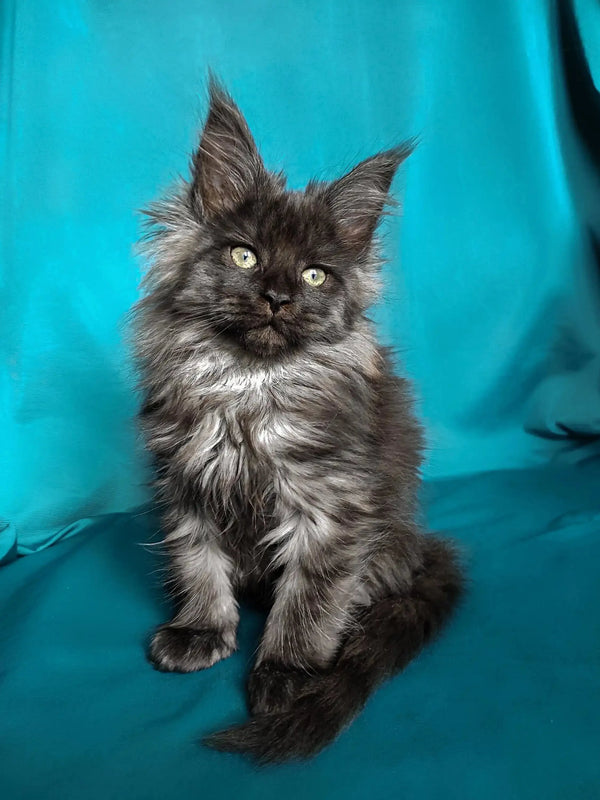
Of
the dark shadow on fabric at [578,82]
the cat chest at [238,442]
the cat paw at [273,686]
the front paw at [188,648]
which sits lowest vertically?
the front paw at [188,648]

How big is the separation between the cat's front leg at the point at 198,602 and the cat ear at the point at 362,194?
75cm

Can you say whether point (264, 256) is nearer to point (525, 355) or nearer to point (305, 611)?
point (305, 611)

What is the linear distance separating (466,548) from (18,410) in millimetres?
1495

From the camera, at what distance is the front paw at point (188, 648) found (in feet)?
5.91

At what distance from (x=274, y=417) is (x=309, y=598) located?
401mm

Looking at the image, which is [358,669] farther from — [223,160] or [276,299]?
[223,160]

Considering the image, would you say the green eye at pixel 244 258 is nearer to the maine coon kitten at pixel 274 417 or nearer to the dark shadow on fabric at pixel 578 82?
the maine coon kitten at pixel 274 417

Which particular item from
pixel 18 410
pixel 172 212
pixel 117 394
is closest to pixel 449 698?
pixel 172 212

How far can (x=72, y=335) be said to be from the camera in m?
2.56

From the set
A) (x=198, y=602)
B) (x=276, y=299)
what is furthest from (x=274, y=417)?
(x=198, y=602)

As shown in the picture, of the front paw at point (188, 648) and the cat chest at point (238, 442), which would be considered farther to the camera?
the front paw at point (188, 648)

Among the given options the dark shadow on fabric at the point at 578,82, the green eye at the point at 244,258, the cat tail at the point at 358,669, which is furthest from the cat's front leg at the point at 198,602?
the dark shadow on fabric at the point at 578,82

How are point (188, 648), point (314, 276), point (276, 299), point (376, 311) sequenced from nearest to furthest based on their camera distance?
1. point (276, 299)
2. point (314, 276)
3. point (188, 648)
4. point (376, 311)

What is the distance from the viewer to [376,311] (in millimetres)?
2049
